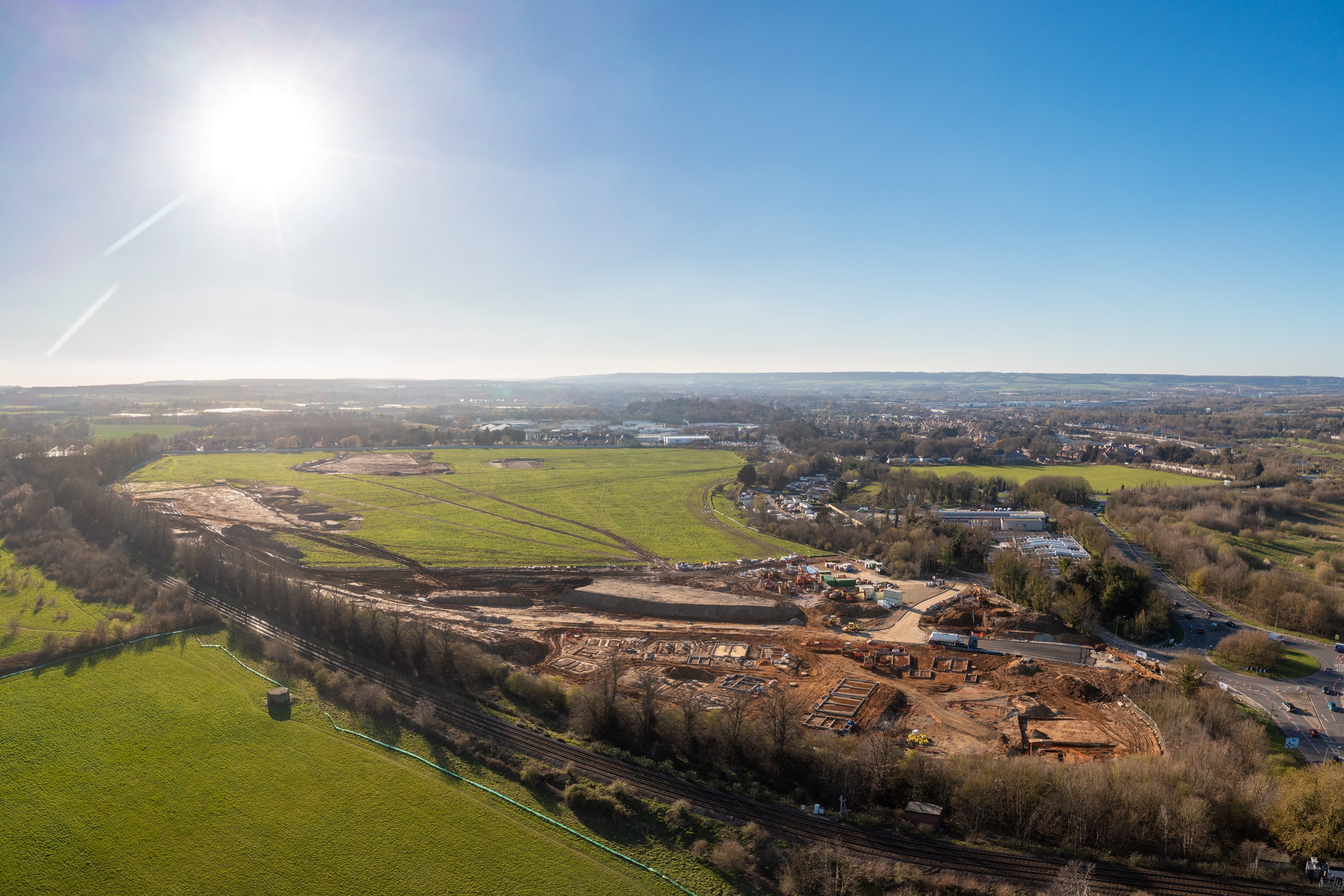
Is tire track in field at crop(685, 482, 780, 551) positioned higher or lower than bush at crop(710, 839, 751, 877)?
higher

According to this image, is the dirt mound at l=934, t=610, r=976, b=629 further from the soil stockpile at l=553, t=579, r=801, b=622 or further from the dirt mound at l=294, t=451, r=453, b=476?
the dirt mound at l=294, t=451, r=453, b=476

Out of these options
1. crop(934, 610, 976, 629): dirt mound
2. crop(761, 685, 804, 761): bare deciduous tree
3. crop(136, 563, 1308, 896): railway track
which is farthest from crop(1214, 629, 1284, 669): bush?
crop(761, 685, 804, 761): bare deciduous tree

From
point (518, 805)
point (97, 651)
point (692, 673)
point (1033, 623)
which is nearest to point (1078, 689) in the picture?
point (1033, 623)

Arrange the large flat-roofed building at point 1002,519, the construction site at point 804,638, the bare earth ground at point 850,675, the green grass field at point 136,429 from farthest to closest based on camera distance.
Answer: the green grass field at point 136,429
the large flat-roofed building at point 1002,519
the construction site at point 804,638
the bare earth ground at point 850,675

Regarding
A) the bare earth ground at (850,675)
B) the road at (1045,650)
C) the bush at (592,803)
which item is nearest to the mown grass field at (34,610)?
the bare earth ground at (850,675)

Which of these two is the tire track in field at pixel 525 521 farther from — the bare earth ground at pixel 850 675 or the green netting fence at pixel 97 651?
the green netting fence at pixel 97 651

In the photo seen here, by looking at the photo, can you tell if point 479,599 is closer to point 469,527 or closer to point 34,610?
point 469,527

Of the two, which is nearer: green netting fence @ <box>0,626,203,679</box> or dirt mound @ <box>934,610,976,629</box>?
green netting fence @ <box>0,626,203,679</box>
